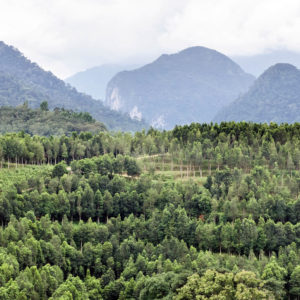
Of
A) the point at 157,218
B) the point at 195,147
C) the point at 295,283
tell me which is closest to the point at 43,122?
the point at 195,147

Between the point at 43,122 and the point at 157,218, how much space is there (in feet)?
351

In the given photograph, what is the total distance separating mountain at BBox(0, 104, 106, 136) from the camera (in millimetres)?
145250

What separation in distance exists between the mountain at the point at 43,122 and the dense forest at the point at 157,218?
209 feet

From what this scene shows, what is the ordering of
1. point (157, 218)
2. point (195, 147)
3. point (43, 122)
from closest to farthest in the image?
point (157, 218)
point (195, 147)
point (43, 122)

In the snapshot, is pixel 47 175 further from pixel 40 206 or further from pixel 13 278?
pixel 13 278

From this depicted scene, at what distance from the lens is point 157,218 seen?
56.5 metres

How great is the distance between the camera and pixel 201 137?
266ft

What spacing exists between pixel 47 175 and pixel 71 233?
16948mm

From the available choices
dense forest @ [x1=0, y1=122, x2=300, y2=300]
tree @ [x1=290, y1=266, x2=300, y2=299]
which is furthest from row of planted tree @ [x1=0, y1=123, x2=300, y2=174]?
tree @ [x1=290, y1=266, x2=300, y2=299]

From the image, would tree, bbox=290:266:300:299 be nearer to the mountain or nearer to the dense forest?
the dense forest

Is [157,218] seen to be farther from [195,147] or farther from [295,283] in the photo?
[195,147]

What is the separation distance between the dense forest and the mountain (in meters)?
63.8

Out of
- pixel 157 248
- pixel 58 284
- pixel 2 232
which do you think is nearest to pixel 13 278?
pixel 58 284

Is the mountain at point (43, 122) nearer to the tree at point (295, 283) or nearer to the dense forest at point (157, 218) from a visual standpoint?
the dense forest at point (157, 218)
